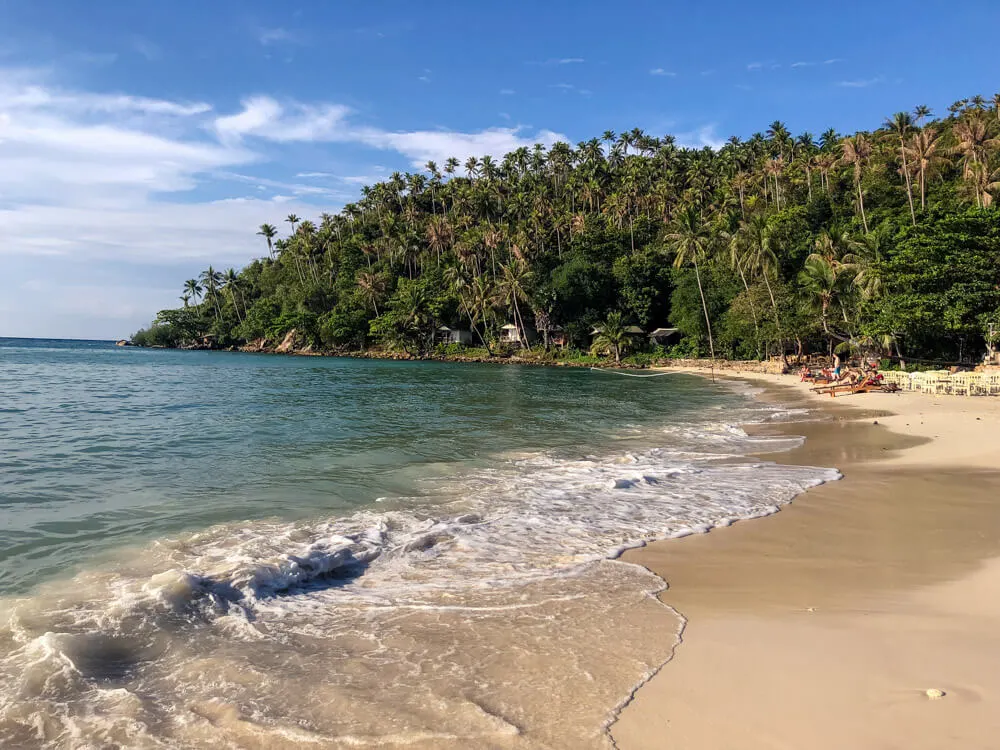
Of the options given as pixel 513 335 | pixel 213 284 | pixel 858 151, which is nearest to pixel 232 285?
pixel 213 284

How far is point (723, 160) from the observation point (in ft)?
273

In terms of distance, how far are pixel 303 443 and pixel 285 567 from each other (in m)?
9.68

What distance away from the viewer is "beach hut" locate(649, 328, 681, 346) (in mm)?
65188

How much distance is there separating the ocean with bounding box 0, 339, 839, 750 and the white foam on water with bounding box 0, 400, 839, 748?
2 cm

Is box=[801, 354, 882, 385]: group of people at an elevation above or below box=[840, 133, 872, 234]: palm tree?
below

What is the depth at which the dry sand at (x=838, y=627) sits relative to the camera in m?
3.53

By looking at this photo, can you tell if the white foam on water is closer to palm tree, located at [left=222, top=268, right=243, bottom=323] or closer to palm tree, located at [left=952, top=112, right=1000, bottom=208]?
palm tree, located at [left=952, top=112, right=1000, bottom=208]

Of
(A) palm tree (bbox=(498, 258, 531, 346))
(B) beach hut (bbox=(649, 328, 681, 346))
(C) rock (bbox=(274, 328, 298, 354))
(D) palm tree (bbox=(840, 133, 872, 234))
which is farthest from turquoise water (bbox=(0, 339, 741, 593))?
(C) rock (bbox=(274, 328, 298, 354))

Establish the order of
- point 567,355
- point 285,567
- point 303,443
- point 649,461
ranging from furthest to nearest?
point 567,355 < point 303,443 < point 649,461 < point 285,567

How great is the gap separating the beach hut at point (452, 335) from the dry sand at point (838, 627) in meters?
72.5

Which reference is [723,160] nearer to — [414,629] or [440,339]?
[440,339]

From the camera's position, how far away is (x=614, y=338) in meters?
64.2

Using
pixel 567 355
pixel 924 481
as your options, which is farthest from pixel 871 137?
pixel 924 481

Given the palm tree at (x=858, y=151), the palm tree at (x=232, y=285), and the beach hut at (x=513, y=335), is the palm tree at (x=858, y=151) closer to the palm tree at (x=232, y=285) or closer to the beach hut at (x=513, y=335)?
the beach hut at (x=513, y=335)
